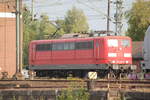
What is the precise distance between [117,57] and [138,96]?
765 inches

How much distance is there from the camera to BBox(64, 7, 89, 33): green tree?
95.8m

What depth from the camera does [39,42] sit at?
120ft

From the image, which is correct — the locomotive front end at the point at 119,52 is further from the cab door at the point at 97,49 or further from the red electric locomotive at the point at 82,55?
the cab door at the point at 97,49

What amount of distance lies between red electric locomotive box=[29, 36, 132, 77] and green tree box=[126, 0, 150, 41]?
19424 millimetres

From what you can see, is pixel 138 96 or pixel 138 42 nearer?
pixel 138 96

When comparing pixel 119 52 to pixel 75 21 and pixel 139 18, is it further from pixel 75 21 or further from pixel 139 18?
pixel 75 21

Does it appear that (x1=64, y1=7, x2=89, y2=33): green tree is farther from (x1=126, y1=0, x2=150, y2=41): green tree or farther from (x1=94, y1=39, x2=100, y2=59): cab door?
(x1=94, y1=39, x2=100, y2=59): cab door

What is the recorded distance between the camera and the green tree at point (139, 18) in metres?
53.2

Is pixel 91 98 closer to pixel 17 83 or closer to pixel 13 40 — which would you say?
pixel 17 83

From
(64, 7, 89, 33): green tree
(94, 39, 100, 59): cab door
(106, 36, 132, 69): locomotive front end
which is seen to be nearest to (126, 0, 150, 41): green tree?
(106, 36, 132, 69): locomotive front end

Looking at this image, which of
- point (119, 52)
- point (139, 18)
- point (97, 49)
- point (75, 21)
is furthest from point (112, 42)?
point (75, 21)

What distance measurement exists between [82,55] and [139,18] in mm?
22238

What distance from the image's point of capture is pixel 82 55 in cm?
3322

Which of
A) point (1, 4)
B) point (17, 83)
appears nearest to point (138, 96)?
point (17, 83)
